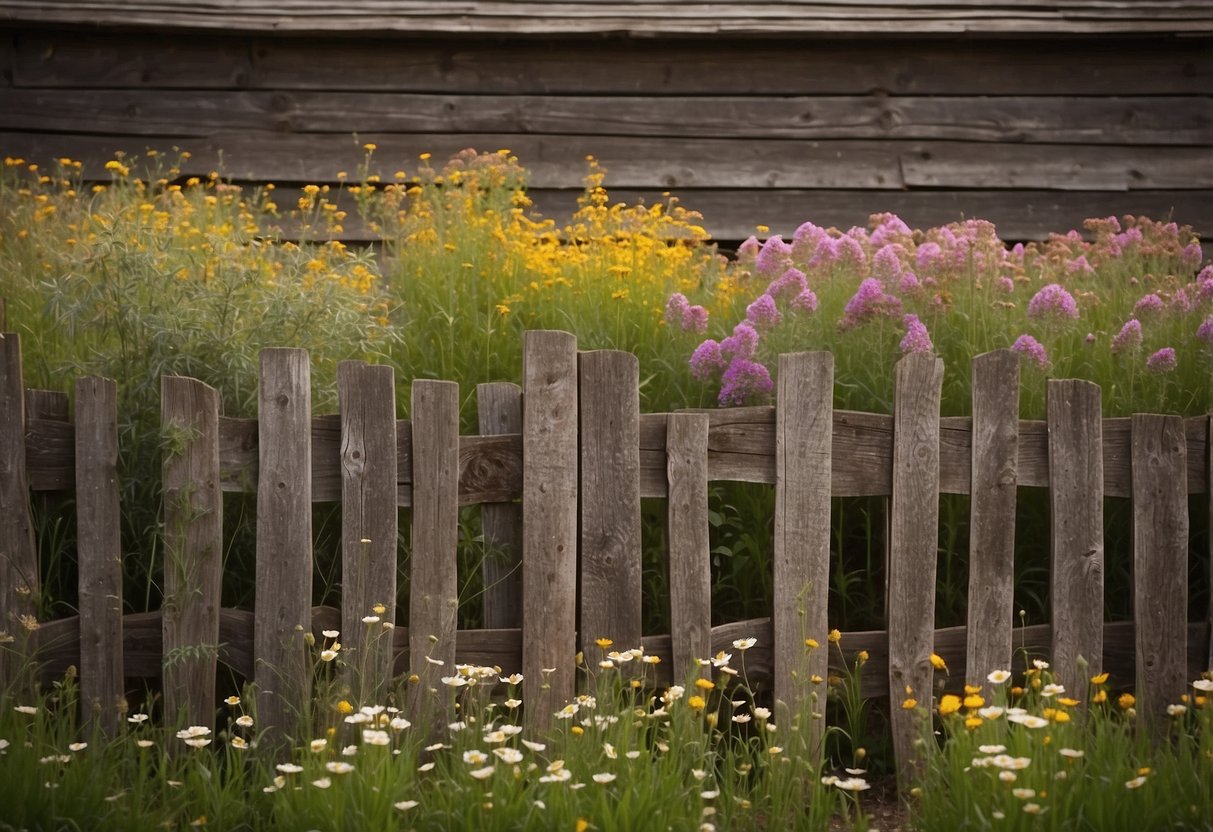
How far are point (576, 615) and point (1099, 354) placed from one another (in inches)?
83.4

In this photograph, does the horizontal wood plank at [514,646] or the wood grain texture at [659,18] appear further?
the wood grain texture at [659,18]

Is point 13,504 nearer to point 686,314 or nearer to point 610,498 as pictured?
point 610,498

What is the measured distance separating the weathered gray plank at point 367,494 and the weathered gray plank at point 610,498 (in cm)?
52

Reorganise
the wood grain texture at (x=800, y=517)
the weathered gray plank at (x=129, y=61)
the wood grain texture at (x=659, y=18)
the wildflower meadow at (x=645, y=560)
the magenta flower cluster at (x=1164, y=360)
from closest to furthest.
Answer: the wildflower meadow at (x=645, y=560)
the wood grain texture at (x=800, y=517)
the magenta flower cluster at (x=1164, y=360)
the wood grain texture at (x=659, y=18)
the weathered gray plank at (x=129, y=61)

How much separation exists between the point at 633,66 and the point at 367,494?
494 cm

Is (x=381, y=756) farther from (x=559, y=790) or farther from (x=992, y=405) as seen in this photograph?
(x=992, y=405)

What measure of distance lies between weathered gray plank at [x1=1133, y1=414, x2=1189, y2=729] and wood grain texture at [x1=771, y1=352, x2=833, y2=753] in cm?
92

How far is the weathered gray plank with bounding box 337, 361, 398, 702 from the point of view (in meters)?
3.17

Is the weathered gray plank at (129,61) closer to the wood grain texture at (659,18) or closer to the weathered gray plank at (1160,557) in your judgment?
the wood grain texture at (659,18)

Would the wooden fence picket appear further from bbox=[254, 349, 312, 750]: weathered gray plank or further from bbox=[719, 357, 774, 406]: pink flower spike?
bbox=[719, 357, 774, 406]: pink flower spike

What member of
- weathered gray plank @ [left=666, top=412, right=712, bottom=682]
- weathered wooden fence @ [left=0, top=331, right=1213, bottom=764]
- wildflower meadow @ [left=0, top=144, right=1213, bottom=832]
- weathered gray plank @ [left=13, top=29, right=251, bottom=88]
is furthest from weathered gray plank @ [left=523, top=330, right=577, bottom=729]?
weathered gray plank @ [left=13, top=29, right=251, bottom=88]

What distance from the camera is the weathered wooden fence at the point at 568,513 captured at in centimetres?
316

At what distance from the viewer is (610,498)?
3.24 metres

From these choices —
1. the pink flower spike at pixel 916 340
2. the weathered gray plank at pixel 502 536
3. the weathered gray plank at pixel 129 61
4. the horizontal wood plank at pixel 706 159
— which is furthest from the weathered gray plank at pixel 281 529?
the weathered gray plank at pixel 129 61
